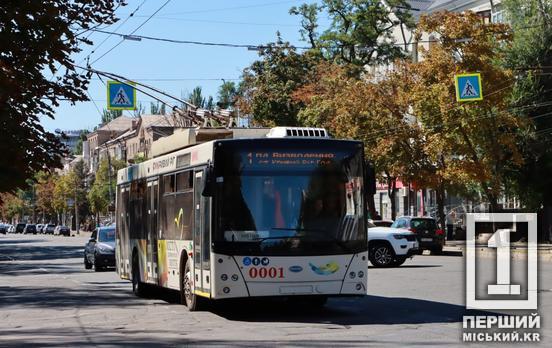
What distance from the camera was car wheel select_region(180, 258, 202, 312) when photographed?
17.8 m

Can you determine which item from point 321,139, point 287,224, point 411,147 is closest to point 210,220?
point 287,224

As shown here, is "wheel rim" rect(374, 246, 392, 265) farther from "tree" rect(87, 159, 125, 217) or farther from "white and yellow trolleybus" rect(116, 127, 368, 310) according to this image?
"tree" rect(87, 159, 125, 217)

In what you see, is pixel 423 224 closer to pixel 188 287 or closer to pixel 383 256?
pixel 383 256

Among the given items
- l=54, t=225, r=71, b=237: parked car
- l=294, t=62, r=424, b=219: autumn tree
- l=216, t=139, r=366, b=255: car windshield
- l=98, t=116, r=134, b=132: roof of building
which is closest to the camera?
l=216, t=139, r=366, b=255: car windshield

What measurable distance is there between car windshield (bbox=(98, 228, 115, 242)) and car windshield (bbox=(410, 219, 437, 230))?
42.1 ft

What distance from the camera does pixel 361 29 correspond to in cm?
6931

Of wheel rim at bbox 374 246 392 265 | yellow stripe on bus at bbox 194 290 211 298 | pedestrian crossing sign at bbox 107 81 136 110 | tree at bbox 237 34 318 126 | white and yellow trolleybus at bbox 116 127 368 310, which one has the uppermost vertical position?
tree at bbox 237 34 318 126

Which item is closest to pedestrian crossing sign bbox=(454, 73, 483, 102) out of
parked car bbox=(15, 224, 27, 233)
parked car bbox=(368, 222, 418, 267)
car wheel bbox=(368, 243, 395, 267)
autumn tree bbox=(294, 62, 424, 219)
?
parked car bbox=(368, 222, 418, 267)

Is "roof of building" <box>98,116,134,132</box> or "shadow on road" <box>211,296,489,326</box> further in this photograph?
"roof of building" <box>98,116,134,132</box>

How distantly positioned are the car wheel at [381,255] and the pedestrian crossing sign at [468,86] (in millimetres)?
7302

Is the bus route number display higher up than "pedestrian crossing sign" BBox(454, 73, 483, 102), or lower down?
lower down

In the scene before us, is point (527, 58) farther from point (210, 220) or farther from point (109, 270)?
point (210, 220)

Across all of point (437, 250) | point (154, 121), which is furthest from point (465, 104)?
point (154, 121)

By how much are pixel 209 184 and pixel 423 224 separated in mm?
28058
